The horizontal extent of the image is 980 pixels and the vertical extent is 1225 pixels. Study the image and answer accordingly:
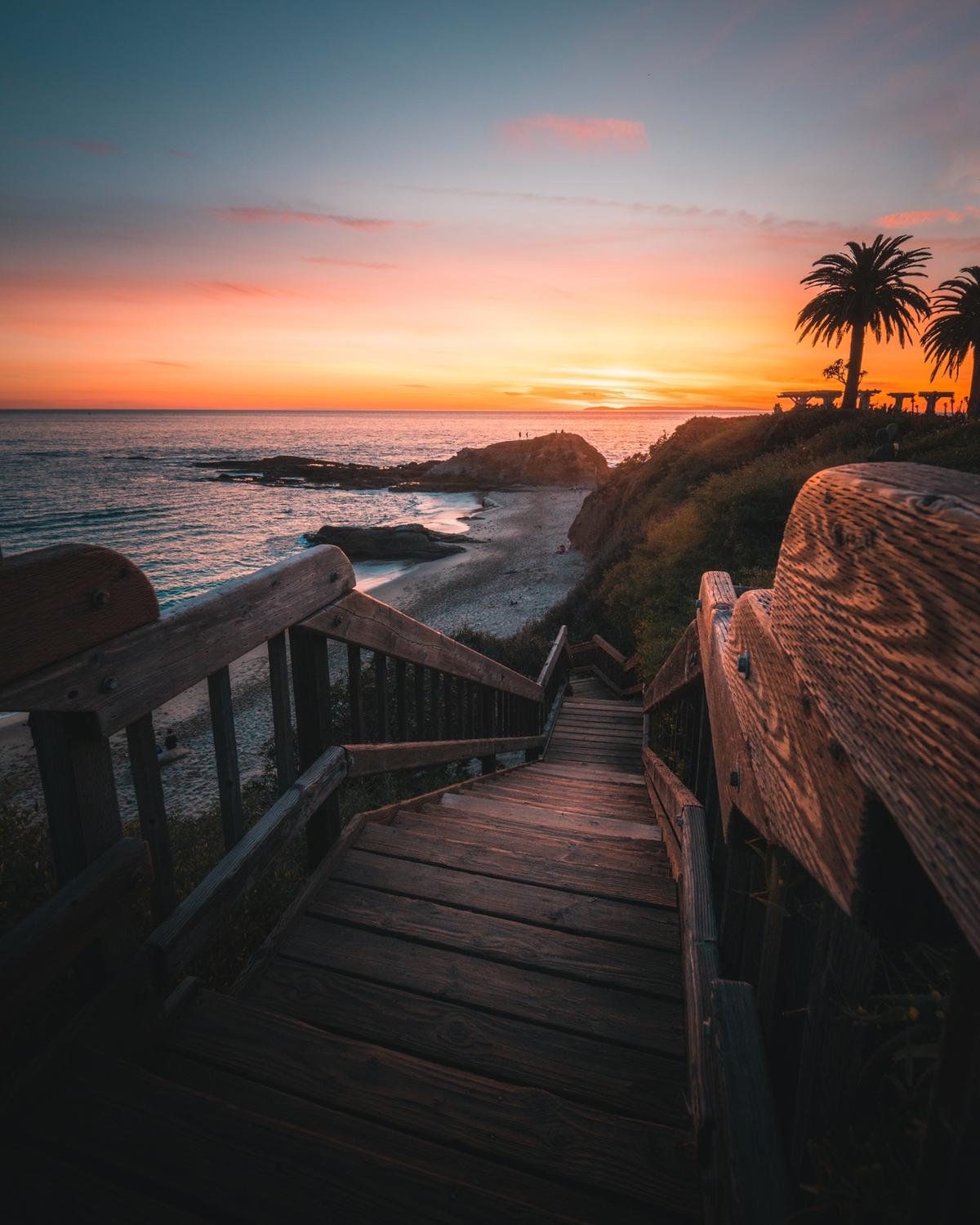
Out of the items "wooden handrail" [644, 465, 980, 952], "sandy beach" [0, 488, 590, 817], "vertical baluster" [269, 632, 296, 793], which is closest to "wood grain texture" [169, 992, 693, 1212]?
"vertical baluster" [269, 632, 296, 793]

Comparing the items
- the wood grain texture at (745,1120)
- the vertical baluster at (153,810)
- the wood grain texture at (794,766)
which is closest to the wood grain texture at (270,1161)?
the vertical baluster at (153,810)

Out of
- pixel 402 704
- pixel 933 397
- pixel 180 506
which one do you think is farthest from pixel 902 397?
pixel 180 506

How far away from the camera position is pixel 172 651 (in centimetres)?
168

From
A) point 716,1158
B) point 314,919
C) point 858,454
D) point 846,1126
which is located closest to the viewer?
point 846,1126

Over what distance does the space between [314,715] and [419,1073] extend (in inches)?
53.0

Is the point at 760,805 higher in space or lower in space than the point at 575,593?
higher

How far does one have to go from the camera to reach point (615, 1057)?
1.90 meters

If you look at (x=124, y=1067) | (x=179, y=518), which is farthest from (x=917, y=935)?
(x=179, y=518)

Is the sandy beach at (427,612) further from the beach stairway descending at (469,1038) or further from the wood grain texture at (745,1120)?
the wood grain texture at (745,1120)

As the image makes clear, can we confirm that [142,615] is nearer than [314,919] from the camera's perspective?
Yes

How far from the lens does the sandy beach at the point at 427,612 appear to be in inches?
498

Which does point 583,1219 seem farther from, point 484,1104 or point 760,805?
point 760,805

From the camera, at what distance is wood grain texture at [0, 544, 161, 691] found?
1239 millimetres

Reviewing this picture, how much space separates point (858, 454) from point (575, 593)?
8248 millimetres
